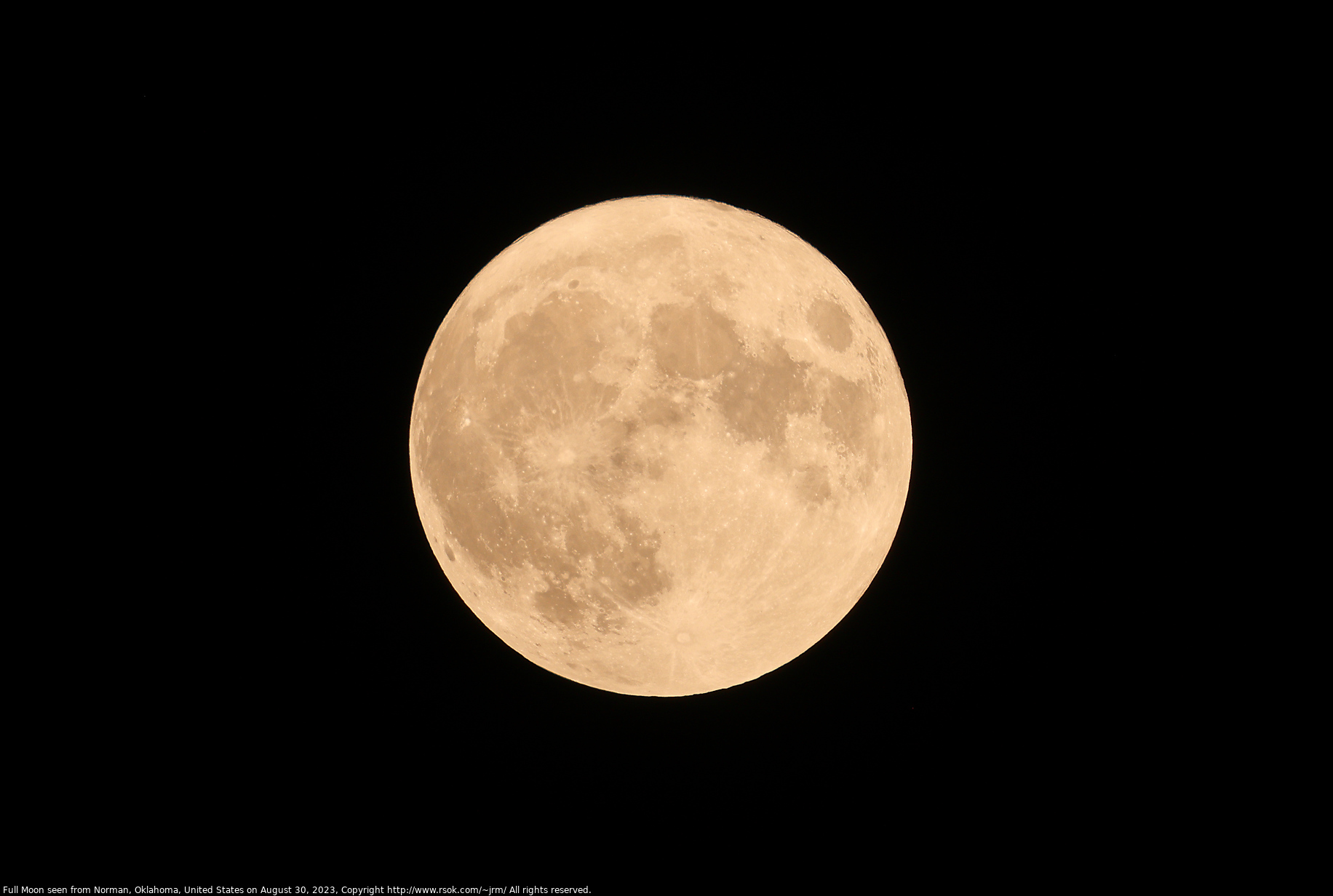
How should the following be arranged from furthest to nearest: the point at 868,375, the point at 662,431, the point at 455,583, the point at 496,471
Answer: the point at 455,583 → the point at 868,375 → the point at 496,471 → the point at 662,431

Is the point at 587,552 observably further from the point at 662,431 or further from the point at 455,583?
the point at 455,583

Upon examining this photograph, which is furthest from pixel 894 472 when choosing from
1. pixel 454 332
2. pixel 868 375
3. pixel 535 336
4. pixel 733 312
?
pixel 454 332

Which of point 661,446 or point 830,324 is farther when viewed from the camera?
point 830,324

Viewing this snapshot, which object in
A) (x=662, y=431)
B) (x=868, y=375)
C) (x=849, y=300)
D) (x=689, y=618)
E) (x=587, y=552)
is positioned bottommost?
(x=689, y=618)

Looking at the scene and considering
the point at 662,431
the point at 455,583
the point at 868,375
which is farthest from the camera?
the point at 455,583

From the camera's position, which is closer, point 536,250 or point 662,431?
point 662,431

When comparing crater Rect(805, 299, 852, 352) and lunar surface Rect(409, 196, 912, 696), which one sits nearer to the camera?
lunar surface Rect(409, 196, 912, 696)

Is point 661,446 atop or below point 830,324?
below

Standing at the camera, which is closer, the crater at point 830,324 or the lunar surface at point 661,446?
the lunar surface at point 661,446
